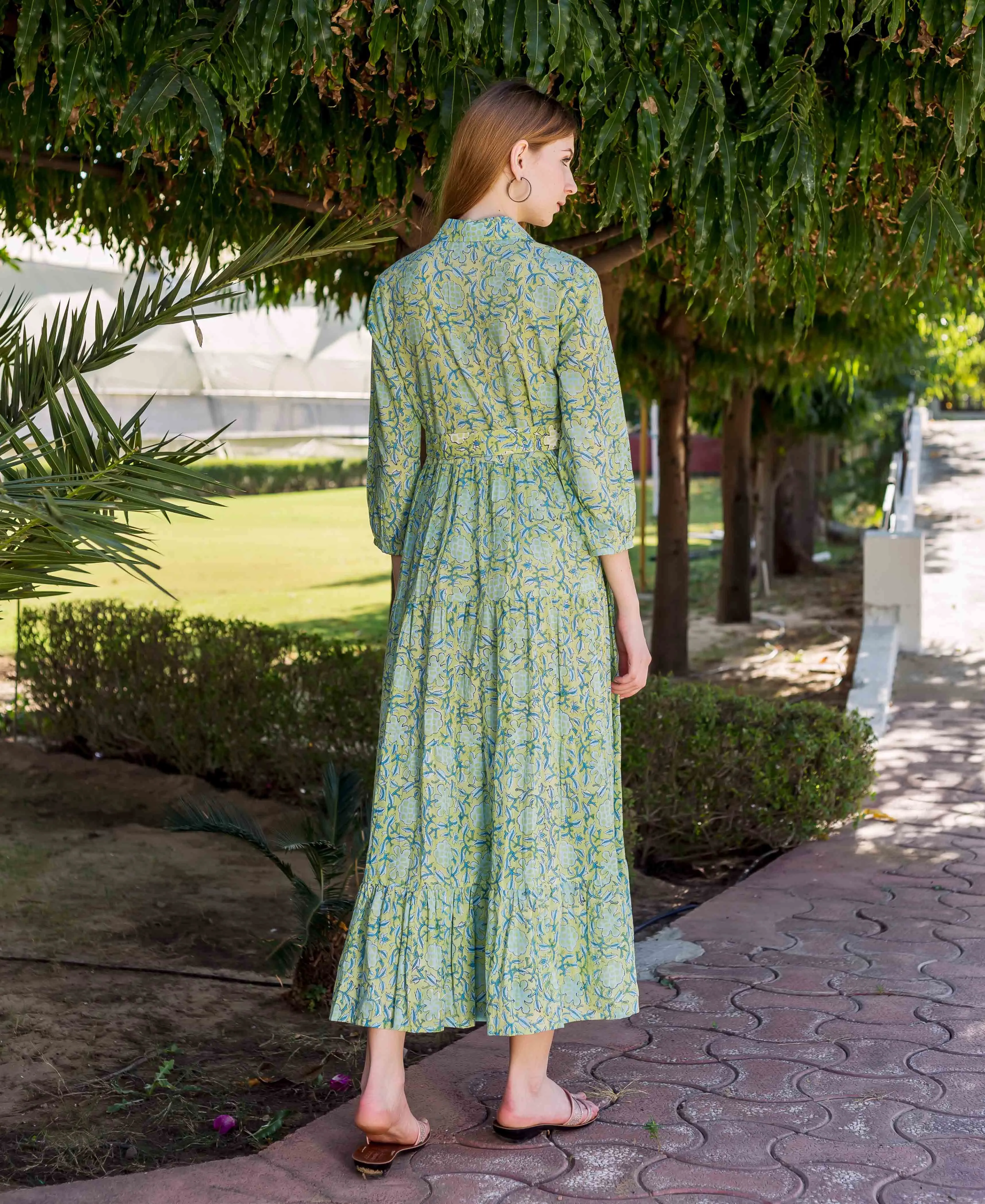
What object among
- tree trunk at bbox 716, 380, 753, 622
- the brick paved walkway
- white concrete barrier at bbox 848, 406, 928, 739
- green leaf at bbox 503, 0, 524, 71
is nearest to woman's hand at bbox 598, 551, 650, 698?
the brick paved walkway

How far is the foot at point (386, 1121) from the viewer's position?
8.41ft

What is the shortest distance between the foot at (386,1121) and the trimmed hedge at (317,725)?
2.01 m

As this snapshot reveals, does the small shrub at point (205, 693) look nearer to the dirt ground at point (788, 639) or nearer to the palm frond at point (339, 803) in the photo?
the palm frond at point (339, 803)

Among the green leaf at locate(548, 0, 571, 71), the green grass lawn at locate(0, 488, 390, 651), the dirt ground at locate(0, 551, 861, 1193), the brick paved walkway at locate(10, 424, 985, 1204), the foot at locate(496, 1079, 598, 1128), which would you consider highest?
the green leaf at locate(548, 0, 571, 71)

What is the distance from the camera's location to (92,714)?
23.3 ft

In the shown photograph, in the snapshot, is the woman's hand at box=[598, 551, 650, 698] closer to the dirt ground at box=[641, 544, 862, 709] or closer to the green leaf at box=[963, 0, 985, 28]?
the green leaf at box=[963, 0, 985, 28]

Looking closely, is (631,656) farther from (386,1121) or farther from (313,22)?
(313,22)

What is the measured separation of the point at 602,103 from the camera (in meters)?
3.14

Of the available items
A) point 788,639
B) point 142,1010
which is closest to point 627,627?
point 142,1010

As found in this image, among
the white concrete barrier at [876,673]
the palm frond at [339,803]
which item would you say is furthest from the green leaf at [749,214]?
the white concrete barrier at [876,673]

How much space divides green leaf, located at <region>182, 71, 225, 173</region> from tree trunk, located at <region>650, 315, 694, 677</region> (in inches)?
264

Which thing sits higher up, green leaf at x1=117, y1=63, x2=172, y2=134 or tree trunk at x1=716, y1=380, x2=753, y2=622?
green leaf at x1=117, y1=63, x2=172, y2=134

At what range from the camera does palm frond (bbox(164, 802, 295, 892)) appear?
366 cm

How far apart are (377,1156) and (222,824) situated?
1369mm
